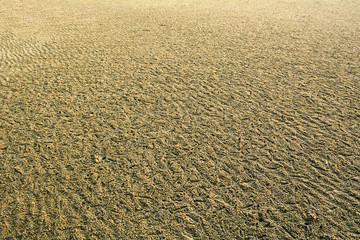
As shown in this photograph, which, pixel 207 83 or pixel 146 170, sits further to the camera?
pixel 207 83

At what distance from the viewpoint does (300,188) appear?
176 cm

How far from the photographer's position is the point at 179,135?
2.22 meters

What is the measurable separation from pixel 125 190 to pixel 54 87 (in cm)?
165

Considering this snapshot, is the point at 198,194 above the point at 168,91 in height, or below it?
below

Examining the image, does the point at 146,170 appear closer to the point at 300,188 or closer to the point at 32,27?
the point at 300,188

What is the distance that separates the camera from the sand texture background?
1591 mm

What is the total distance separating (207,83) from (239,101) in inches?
18.1

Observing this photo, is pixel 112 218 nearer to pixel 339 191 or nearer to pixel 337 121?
pixel 339 191

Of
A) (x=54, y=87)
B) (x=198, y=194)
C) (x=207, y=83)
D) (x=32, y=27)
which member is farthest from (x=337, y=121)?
(x=32, y=27)

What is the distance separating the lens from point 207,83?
2955 mm

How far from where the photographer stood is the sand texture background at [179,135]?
1.59 meters

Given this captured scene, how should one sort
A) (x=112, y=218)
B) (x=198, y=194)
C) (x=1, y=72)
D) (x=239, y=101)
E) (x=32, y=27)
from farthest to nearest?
1. (x=32, y=27)
2. (x=1, y=72)
3. (x=239, y=101)
4. (x=198, y=194)
5. (x=112, y=218)

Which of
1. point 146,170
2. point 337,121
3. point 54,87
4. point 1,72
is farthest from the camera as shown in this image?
point 1,72

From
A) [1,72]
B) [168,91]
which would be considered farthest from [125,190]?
[1,72]
